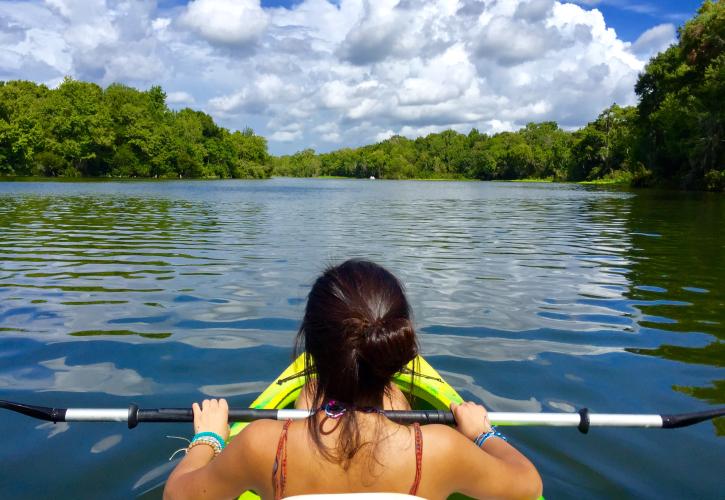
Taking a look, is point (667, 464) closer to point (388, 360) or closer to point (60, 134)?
point (388, 360)

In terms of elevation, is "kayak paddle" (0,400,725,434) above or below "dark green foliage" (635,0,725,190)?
below

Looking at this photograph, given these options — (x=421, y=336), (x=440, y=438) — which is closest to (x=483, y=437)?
(x=440, y=438)

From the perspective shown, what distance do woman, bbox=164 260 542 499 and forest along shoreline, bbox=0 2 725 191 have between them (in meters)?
39.9

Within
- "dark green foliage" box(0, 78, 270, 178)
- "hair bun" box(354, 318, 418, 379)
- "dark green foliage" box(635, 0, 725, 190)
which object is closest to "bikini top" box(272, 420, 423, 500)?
"hair bun" box(354, 318, 418, 379)

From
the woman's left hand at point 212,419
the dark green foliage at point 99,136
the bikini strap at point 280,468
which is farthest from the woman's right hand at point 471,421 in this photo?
the dark green foliage at point 99,136

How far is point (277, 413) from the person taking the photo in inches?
106

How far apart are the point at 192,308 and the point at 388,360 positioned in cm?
580

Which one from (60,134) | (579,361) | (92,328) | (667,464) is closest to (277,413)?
(667,464)

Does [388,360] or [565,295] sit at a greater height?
[388,360]

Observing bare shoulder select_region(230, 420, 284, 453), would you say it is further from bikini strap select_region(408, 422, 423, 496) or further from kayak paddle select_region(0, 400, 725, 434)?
kayak paddle select_region(0, 400, 725, 434)

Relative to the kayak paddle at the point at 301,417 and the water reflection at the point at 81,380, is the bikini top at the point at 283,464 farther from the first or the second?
the water reflection at the point at 81,380

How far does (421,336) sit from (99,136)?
3175 inches

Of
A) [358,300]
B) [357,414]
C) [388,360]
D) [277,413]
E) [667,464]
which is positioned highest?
[358,300]

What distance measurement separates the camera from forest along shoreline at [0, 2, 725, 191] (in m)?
39.2
